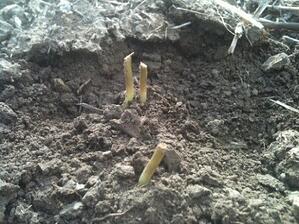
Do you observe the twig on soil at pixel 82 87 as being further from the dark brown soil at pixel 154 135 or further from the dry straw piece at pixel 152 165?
the dry straw piece at pixel 152 165

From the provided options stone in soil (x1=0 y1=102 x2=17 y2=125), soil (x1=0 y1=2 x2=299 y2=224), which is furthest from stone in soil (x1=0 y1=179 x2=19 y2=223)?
stone in soil (x1=0 y1=102 x2=17 y2=125)

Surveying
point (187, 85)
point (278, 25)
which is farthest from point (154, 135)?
point (278, 25)

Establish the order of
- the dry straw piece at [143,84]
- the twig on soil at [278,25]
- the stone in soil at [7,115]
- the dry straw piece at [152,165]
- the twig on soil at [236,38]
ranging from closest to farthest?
the dry straw piece at [152,165], the dry straw piece at [143,84], the stone in soil at [7,115], the twig on soil at [236,38], the twig on soil at [278,25]

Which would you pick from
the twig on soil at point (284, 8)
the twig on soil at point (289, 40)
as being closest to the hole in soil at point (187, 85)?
the twig on soil at point (289, 40)

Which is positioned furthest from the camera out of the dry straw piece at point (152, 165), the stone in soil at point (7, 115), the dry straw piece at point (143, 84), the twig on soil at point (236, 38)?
the twig on soil at point (236, 38)

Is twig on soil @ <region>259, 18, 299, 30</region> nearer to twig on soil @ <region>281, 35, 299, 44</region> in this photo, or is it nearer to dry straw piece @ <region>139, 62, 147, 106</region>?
twig on soil @ <region>281, 35, 299, 44</region>

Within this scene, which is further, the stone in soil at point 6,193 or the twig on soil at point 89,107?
the twig on soil at point 89,107

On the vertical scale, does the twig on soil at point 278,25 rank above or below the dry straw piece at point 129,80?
above

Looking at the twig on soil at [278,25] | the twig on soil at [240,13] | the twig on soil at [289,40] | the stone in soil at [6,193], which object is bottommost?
the stone in soil at [6,193]

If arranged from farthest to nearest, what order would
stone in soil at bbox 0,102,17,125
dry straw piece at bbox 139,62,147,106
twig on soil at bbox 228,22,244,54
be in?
twig on soil at bbox 228,22,244,54
stone in soil at bbox 0,102,17,125
dry straw piece at bbox 139,62,147,106
